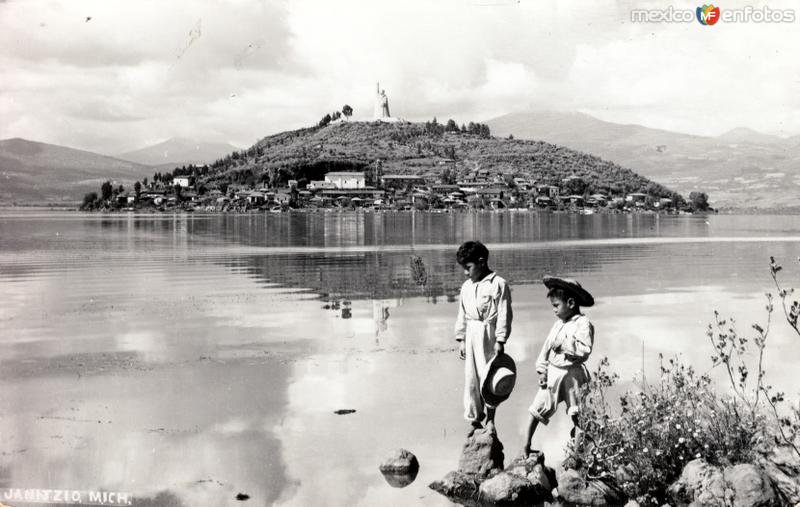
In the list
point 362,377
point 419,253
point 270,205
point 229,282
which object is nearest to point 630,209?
point 270,205

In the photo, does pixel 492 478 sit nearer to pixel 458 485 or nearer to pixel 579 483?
pixel 458 485

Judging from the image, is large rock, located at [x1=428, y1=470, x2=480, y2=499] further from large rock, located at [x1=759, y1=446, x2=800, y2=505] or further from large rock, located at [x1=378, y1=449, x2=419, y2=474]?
large rock, located at [x1=759, y1=446, x2=800, y2=505]

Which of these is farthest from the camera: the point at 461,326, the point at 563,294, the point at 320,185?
the point at 320,185

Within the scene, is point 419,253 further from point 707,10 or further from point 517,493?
point 517,493

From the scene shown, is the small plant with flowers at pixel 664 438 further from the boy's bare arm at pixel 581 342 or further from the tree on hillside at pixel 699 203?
the tree on hillside at pixel 699 203

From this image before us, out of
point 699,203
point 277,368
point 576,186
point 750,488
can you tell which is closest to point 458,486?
point 750,488

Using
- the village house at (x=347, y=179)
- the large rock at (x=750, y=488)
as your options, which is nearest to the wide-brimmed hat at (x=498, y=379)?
the large rock at (x=750, y=488)

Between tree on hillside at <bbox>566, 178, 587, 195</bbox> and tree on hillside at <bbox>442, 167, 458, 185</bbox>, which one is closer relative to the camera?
tree on hillside at <bbox>566, 178, 587, 195</bbox>

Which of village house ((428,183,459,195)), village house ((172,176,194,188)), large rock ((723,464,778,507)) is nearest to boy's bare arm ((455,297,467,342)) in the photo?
large rock ((723,464,778,507))
